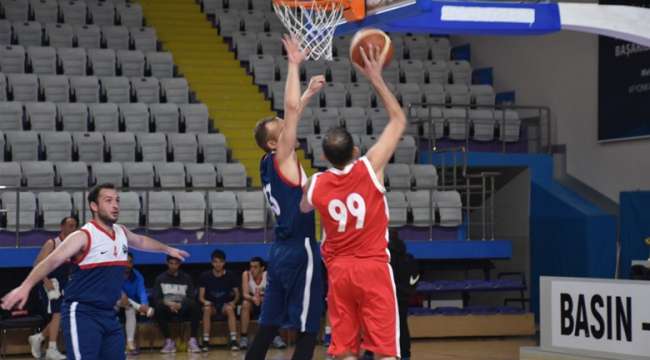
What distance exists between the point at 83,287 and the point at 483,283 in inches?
431

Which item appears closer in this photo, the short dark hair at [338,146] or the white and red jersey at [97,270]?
the short dark hair at [338,146]

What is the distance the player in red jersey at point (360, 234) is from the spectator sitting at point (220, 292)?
9.16 meters

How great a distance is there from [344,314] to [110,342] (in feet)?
5.67

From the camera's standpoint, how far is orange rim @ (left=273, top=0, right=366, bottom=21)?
965cm

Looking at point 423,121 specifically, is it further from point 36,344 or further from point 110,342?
point 110,342

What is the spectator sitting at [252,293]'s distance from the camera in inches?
623

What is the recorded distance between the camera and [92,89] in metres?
18.3

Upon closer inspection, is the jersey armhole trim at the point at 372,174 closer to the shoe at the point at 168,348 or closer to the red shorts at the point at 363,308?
the red shorts at the point at 363,308

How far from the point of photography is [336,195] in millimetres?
6613

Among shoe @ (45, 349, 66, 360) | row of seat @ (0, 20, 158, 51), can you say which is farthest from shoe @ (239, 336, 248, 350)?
row of seat @ (0, 20, 158, 51)

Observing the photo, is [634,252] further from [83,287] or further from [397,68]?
[83,287]

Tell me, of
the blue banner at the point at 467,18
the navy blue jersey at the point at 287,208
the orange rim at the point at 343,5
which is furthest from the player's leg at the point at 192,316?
the navy blue jersey at the point at 287,208

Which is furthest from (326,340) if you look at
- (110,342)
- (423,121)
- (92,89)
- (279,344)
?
(110,342)

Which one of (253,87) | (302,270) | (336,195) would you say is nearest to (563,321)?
(302,270)
